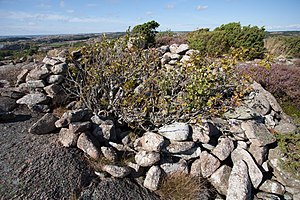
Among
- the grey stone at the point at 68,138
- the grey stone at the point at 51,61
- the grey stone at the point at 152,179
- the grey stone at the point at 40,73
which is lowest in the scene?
the grey stone at the point at 152,179

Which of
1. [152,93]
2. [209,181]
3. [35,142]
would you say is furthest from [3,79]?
[209,181]

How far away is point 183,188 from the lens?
123 inches

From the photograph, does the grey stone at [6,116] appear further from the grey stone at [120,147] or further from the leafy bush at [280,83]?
the leafy bush at [280,83]

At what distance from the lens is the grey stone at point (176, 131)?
3514mm

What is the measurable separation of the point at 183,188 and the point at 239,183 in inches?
32.9

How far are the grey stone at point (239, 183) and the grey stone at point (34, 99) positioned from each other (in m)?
3.83

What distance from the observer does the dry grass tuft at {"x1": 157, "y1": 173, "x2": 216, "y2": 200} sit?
306 cm

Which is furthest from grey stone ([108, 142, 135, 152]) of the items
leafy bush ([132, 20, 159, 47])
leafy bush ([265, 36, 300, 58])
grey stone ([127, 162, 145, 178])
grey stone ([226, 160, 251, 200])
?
leafy bush ([265, 36, 300, 58])

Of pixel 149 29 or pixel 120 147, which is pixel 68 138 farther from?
pixel 149 29

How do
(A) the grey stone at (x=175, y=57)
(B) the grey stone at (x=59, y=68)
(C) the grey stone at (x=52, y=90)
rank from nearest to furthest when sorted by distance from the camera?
1. (C) the grey stone at (x=52, y=90)
2. (B) the grey stone at (x=59, y=68)
3. (A) the grey stone at (x=175, y=57)

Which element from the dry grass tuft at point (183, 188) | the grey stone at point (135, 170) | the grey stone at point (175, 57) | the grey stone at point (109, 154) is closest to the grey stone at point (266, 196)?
the dry grass tuft at point (183, 188)

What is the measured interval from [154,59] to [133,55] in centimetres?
49

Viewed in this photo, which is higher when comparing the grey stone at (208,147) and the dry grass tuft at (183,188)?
the grey stone at (208,147)

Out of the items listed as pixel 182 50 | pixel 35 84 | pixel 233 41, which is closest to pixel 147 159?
pixel 35 84
